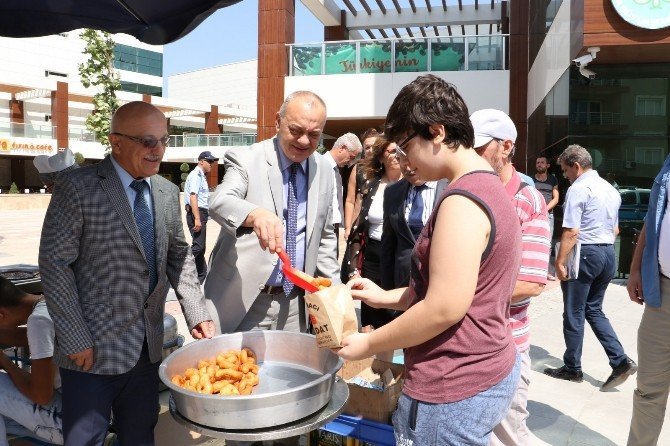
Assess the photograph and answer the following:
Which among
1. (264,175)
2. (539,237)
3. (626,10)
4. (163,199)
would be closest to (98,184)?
(163,199)

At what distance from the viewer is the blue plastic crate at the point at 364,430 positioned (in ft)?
8.51

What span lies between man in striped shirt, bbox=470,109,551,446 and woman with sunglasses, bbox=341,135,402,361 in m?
1.95

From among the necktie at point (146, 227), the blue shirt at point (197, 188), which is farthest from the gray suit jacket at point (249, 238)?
the blue shirt at point (197, 188)

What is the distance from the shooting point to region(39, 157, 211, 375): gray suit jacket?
217 cm

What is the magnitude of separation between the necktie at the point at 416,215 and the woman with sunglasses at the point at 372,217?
2.87 feet

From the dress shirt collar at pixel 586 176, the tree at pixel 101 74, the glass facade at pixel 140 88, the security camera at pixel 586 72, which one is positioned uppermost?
the glass facade at pixel 140 88

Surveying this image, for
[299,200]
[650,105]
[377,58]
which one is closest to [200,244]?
[299,200]

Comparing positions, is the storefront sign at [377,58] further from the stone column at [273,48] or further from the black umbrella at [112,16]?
the black umbrella at [112,16]

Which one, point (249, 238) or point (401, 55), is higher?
point (401, 55)

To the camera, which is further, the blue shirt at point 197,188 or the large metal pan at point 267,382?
the blue shirt at point 197,188

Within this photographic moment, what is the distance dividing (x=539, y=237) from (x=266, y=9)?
50.6 ft

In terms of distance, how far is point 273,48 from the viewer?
53.5ft

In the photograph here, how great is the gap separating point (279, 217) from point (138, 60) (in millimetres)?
61559

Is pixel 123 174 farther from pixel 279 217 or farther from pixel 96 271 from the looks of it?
pixel 279 217
